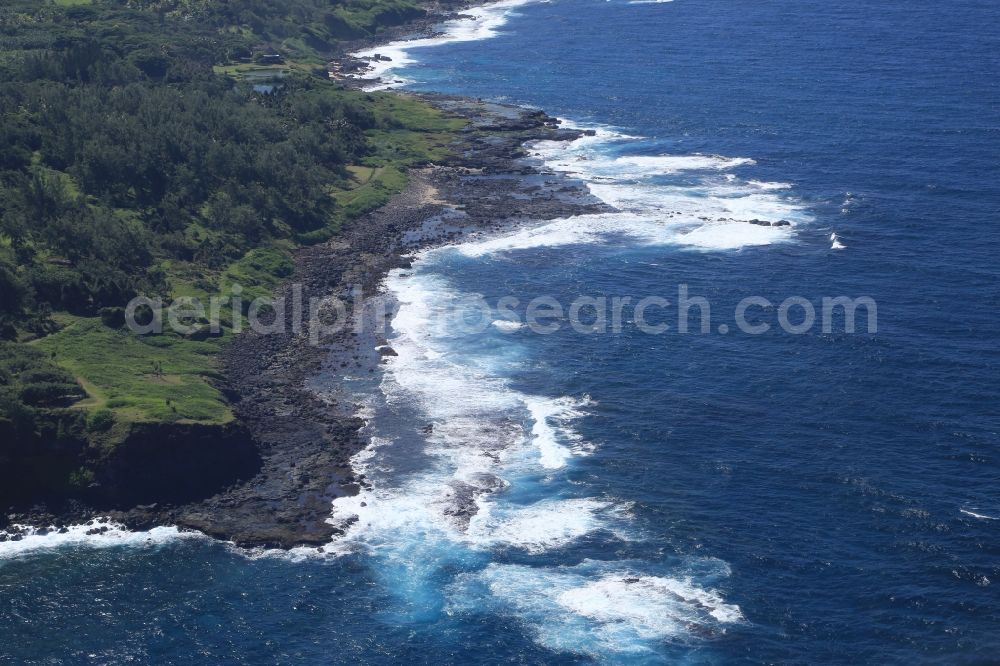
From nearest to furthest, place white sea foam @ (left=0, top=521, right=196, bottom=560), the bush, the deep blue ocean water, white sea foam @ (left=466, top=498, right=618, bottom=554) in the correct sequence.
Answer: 1. the deep blue ocean water
2. white sea foam @ (left=0, top=521, right=196, bottom=560)
3. white sea foam @ (left=466, top=498, right=618, bottom=554)
4. the bush

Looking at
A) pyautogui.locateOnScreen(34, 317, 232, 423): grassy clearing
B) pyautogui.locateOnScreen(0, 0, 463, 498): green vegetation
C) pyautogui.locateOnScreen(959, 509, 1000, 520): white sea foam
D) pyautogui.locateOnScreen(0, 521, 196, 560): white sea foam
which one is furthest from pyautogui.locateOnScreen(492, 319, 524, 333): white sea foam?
pyautogui.locateOnScreen(959, 509, 1000, 520): white sea foam

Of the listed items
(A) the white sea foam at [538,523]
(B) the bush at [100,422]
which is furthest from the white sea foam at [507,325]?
(B) the bush at [100,422]

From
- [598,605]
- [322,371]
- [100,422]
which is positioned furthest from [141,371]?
[598,605]

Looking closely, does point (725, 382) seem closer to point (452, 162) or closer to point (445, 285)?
point (445, 285)

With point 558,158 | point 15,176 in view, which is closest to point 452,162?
point 558,158

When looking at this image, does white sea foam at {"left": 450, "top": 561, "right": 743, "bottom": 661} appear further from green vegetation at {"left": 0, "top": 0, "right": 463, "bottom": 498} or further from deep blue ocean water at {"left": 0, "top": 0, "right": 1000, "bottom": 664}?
green vegetation at {"left": 0, "top": 0, "right": 463, "bottom": 498}
